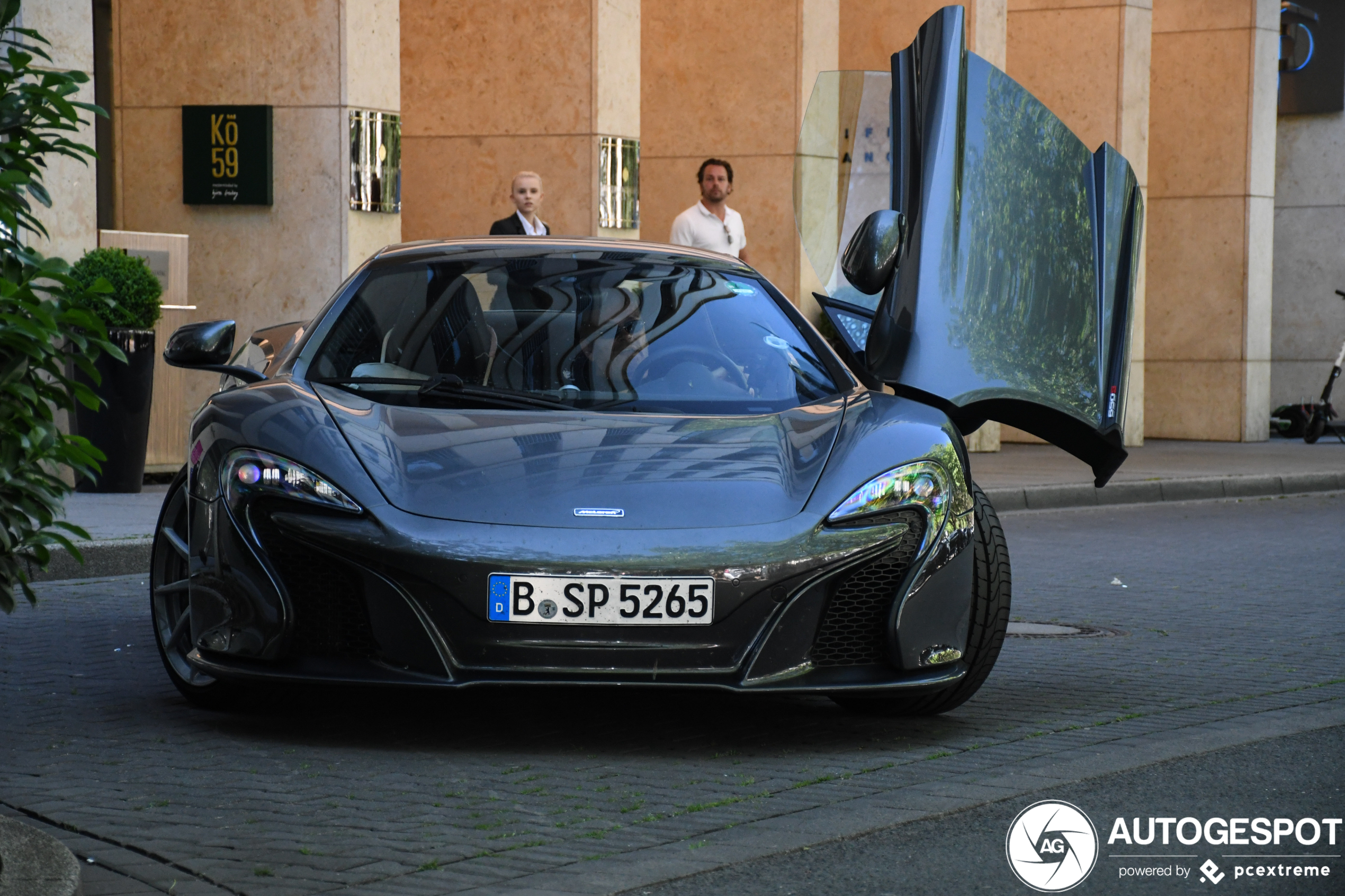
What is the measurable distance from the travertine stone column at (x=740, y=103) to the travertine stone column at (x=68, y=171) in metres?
7.12

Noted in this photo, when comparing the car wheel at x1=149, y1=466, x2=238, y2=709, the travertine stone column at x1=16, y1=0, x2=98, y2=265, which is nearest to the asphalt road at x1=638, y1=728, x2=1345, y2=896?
the car wheel at x1=149, y1=466, x2=238, y2=709

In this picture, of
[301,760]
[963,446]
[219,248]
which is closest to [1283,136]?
[219,248]

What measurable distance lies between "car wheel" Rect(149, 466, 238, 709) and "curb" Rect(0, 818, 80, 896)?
1.54 meters

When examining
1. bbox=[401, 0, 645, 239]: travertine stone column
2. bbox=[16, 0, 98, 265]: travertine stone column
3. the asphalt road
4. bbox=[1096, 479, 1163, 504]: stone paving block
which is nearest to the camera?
the asphalt road

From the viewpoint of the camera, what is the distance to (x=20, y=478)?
3.43m

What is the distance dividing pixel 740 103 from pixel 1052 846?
45.3 ft

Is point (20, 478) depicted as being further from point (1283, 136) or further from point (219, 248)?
point (1283, 136)

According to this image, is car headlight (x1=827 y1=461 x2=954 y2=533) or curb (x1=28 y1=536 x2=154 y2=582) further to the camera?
curb (x1=28 y1=536 x2=154 y2=582)

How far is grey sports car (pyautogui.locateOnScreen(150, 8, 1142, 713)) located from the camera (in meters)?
4.71

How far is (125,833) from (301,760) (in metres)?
0.79

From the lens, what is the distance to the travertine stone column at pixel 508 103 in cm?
1516

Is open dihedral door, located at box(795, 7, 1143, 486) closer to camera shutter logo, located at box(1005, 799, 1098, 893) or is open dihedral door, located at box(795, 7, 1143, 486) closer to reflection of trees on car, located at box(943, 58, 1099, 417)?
reflection of trees on car, located at box(943, 58, 1099, 417)

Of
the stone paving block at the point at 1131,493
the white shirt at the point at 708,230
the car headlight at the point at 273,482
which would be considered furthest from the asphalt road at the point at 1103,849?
the stone paving block at the point at 1131,493

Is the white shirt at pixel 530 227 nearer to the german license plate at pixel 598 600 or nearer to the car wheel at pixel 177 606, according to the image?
the car wheel at pixel 177 606
